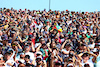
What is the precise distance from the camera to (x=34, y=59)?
2.91 m

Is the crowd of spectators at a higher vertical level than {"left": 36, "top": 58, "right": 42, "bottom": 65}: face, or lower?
higher

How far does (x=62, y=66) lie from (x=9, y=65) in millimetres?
993

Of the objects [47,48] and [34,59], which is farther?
[47,48]

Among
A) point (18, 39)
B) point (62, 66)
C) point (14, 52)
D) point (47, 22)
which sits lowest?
point (62, 66)

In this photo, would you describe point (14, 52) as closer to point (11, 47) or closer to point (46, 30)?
point (11, 47)

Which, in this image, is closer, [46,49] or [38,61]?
[38,61]

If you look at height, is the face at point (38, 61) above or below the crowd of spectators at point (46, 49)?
below

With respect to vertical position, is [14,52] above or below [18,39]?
below

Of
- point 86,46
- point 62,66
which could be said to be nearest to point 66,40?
point 86,46

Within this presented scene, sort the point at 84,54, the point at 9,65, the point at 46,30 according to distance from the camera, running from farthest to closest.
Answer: the point at 46,30
the point at 84,54
the point at 9,65

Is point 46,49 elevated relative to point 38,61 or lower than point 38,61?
elevated

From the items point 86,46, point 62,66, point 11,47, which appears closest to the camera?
point 62,66

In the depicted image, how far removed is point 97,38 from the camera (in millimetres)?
3984

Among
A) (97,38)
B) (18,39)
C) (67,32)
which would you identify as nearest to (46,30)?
(67,32)
